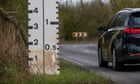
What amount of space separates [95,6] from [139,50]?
2096 inches

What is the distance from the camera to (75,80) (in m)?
11.6

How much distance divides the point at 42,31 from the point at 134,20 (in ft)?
14.8

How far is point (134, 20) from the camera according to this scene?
15.8 metres

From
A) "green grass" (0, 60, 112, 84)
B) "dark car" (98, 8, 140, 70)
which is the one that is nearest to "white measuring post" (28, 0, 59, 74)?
"green grass" (0, 60, 112, 84)

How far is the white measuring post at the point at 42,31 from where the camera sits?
11906 mm

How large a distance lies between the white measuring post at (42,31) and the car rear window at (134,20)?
418 cm

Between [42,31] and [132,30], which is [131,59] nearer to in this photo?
[132,30]

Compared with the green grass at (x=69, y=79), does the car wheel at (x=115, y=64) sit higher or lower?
lower

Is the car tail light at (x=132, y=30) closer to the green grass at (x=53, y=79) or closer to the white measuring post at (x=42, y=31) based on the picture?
the green grass at (x=53, y=79)

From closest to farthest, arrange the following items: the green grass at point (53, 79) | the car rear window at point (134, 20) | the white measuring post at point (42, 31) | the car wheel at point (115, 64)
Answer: the green grass at point (53, 79) < the white measuring post at point (42, 31) < the car rear window at point (134, 20) < the car wheel at point (115, 64)

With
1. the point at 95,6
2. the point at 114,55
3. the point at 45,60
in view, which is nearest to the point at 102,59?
the point at 114,55

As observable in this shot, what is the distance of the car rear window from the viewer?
1566cm

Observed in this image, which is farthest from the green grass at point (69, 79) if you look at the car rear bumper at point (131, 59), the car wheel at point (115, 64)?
the car wheel at point (115, 64)

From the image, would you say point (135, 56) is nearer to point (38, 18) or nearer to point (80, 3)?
point (38, 18)
